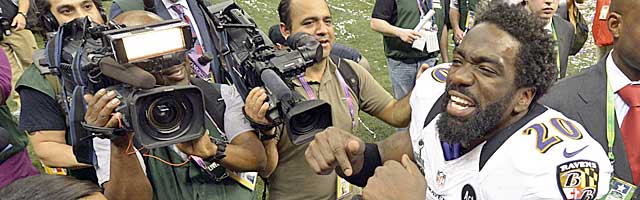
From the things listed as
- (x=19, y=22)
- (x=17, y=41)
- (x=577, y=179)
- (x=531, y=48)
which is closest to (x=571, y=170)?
(x=577, y=179)

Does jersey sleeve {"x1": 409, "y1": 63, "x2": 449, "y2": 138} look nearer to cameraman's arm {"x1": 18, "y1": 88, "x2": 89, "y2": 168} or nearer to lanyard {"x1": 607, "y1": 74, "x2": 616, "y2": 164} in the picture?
lanyard {"x1": 607, "y1": 74, "x2": 616, "y2": 164}

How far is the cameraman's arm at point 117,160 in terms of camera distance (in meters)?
2.21

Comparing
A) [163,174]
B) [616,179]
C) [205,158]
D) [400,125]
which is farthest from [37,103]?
[616,179]

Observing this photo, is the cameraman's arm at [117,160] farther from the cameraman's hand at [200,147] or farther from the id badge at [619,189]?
the id badge at [619,189]

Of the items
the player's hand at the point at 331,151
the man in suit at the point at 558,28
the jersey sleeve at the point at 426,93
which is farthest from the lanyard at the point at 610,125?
the man in suit at the point at 558,28

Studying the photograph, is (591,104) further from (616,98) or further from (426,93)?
(426,93)

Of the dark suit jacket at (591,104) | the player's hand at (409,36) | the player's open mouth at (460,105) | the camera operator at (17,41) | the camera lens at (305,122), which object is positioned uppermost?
the player's open mouth at (460,105)

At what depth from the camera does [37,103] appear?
3.08 m

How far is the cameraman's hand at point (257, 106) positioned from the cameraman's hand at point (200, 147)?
0.22 m

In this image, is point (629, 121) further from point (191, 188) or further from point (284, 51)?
point (191, 188)

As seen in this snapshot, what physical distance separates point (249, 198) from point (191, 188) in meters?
0.29

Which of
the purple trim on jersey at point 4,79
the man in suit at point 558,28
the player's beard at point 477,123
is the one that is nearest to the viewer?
the player's beard at point 477,123

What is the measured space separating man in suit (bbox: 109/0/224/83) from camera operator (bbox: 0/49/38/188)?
2.38 ft

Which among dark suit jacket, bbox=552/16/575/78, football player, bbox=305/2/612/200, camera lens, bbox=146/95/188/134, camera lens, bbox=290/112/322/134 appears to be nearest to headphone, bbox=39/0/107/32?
camera lens, bbox=146/95/188/134
